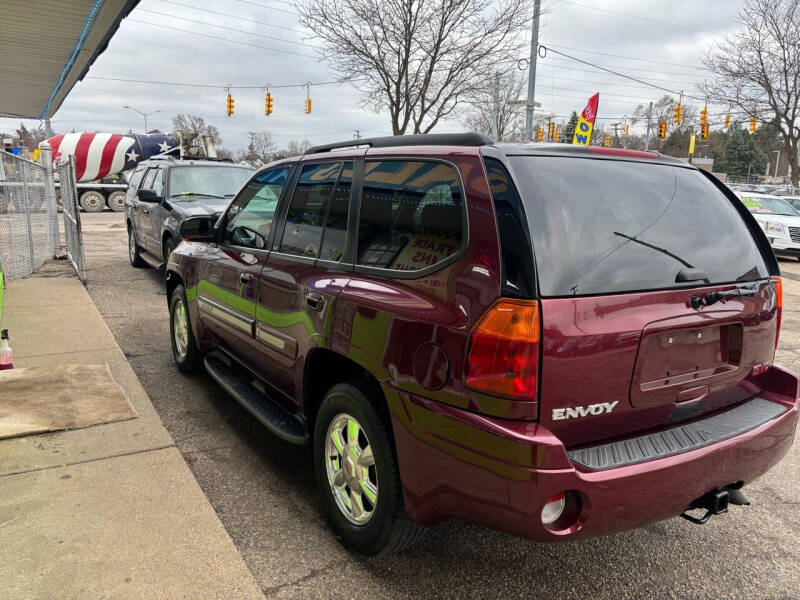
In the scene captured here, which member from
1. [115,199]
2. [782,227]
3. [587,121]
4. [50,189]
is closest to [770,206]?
[782,227]

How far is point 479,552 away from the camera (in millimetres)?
2857

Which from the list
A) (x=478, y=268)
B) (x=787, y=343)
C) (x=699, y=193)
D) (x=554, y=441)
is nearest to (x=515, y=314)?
(x=478, y=268)

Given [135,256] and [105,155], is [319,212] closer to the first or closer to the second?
[135,256]

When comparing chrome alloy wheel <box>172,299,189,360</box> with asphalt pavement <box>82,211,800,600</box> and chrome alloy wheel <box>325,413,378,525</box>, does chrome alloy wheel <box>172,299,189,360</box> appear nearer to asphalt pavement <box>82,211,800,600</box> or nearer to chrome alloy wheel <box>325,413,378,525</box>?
asphalt pavement <box>82,211,800,600</box>

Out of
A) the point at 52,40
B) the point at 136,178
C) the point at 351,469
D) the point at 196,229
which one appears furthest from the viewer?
the point at 136,178

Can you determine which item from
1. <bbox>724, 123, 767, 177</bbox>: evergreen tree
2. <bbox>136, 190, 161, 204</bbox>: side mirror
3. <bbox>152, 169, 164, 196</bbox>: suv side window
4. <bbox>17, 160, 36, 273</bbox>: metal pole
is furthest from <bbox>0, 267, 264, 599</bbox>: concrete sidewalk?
<bbox>724, 123, 767, 177</bbox>: evergreen tree

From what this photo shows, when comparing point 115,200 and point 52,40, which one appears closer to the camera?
point 52,40

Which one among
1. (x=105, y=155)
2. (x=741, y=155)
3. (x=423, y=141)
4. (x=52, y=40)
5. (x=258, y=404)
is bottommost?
(x=258, y=404)

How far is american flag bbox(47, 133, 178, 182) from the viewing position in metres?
26.5

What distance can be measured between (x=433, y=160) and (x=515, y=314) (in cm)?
84

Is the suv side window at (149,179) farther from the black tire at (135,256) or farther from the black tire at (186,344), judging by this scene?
the black tire at (186,344)

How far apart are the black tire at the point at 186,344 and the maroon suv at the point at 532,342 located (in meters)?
2.15

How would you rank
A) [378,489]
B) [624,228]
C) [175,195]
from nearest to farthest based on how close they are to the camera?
1. [624,228]
2. [378,489]
3. [175,195]

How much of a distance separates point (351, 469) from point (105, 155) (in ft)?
92.5
